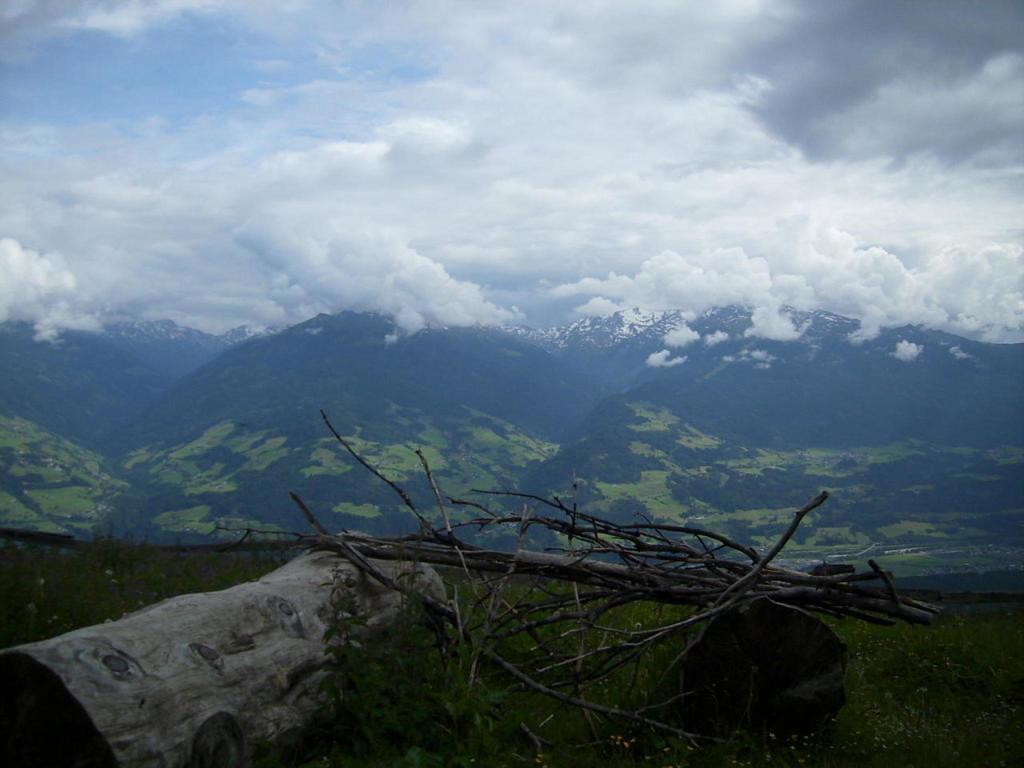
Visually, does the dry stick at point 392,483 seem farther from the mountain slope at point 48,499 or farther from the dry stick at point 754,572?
the mountain slope at point 48,499

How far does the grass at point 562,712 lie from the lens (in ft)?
17.4

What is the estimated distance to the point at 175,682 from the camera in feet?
14.9

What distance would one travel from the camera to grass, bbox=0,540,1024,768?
17.4ft

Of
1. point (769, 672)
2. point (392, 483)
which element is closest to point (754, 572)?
A: point (769, 672)

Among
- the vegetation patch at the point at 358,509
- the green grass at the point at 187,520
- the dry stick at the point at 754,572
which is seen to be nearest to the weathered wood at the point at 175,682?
the dry stick at the point at 754,572

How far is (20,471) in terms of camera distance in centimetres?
19175

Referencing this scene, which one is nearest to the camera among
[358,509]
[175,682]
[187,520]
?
[175,682]

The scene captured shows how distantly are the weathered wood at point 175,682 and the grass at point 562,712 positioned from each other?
32cm

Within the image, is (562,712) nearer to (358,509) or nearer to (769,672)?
(769,672)

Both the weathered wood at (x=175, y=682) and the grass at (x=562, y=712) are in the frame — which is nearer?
the weathered wood at (x=175, y=682)

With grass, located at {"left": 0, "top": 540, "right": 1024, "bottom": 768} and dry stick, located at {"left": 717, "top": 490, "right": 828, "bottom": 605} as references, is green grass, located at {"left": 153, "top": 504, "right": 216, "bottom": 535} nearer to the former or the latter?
grass, located at {"left": 0, "top": 540, "right": 1024, "bottom": 768}

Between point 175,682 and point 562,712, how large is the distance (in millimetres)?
3626

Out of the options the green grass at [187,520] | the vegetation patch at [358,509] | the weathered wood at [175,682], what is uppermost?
the weathered wood at [175,682]

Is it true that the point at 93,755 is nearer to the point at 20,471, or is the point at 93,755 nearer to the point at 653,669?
the point at 653,669
